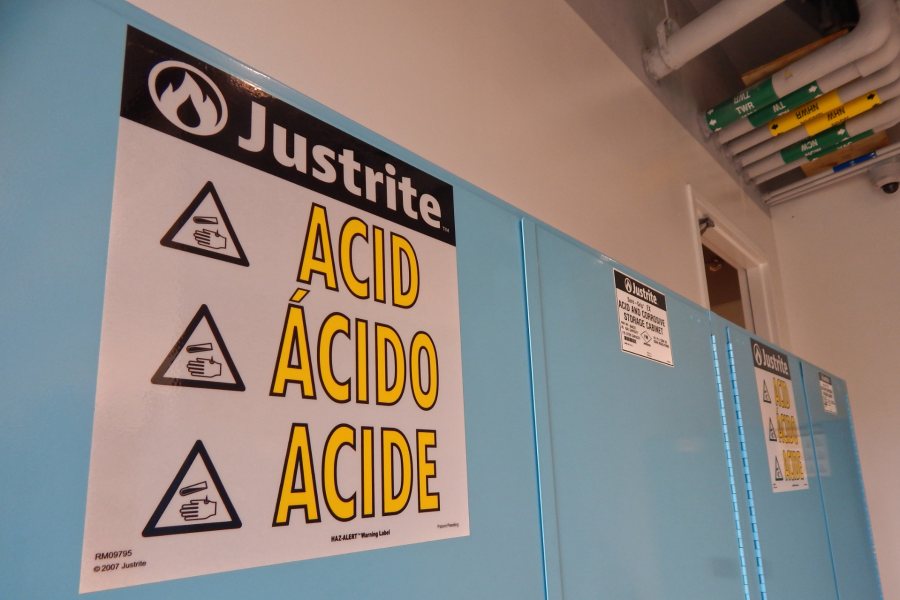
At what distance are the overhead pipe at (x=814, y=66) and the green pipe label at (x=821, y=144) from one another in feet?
1.21

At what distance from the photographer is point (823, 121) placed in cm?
241

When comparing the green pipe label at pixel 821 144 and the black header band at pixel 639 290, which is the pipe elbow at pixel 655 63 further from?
the black header band at pixel 639 290

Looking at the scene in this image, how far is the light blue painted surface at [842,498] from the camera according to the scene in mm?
1637

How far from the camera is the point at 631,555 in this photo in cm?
84

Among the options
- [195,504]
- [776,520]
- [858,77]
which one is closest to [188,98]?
[195,504]

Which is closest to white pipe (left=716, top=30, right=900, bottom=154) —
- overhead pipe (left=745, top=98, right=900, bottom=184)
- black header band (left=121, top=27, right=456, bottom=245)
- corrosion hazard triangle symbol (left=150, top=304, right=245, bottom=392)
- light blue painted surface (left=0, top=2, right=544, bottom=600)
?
overhead pipe (left=745, top=98, right=900, bottom=184)

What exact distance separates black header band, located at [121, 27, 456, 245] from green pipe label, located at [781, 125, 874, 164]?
248 cm

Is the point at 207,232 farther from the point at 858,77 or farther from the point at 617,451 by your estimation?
the point at 858,77

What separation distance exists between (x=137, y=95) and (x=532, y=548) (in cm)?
57

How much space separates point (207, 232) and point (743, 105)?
232cm

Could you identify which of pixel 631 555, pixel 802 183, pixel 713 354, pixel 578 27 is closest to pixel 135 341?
pixel 631 555

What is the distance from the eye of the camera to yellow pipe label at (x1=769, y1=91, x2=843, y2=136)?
7.56 ft

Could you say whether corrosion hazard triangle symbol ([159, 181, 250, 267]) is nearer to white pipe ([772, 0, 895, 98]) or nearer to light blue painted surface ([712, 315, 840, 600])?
light blue painted surface ([712, 315, 840, 600])

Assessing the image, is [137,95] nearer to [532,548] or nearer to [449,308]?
[449,308]
